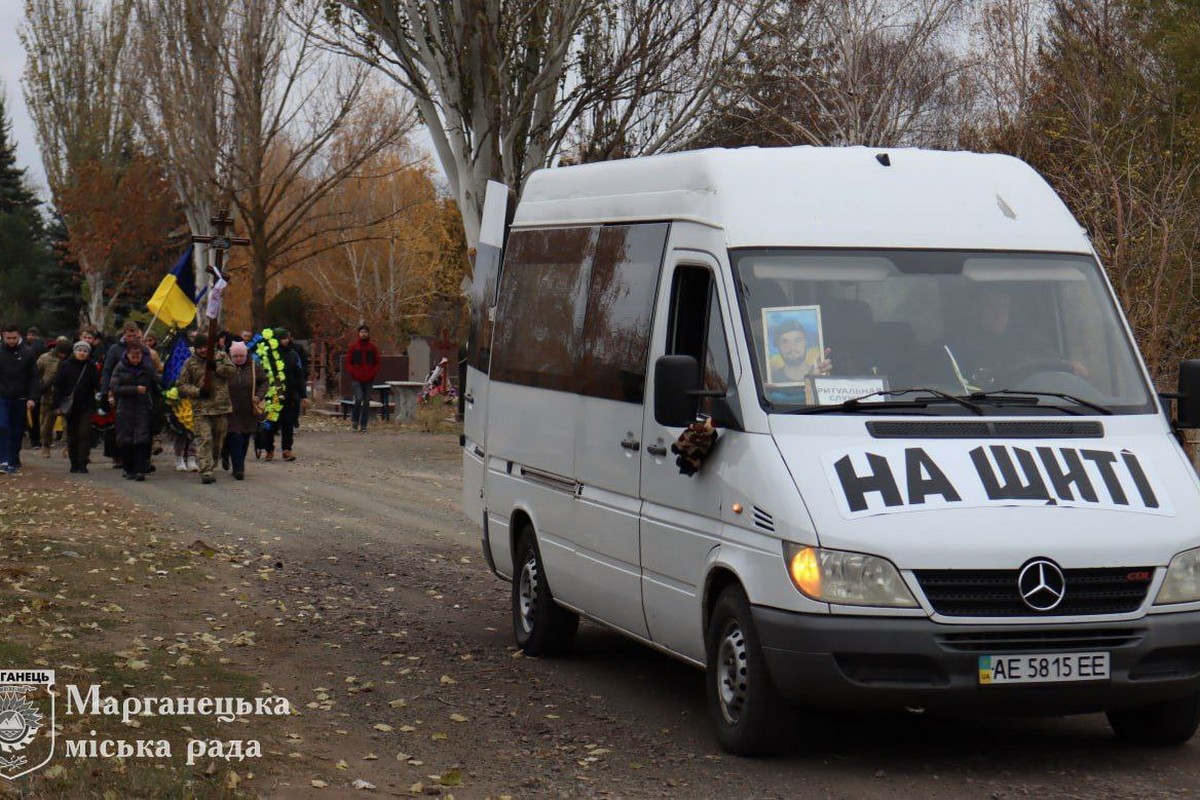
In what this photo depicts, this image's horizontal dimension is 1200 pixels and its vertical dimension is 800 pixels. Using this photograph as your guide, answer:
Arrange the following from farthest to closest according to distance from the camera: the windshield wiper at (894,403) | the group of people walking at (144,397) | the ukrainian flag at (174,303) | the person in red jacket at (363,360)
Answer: the person in red jacket at (363,360)
the ukrainian flag at (174,303)
the group of people walking at (144,397)
the windshield wiper at (894,403)

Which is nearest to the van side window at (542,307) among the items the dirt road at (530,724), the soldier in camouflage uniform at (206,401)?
the dirt road at (530,724)

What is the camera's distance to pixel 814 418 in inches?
287

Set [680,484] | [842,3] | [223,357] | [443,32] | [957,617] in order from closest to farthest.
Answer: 1. [957,617]
2. [680,484]
3. [223,357]
4. [443,32]
5. [842,3]

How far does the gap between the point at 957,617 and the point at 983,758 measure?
1015mm

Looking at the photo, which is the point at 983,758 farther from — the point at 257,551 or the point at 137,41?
the point at 137,41

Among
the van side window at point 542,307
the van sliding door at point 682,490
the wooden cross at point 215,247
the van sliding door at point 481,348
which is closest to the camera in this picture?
the van sliding door at point 682,490

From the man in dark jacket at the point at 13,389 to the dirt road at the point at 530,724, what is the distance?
9.76m

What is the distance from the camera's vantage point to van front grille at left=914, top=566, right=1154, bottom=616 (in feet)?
22.2

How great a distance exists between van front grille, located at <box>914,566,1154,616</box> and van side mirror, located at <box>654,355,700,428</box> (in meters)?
1.33

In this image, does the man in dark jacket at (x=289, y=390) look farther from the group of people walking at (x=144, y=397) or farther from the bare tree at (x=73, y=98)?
the bare tree at (x=73, y=98)

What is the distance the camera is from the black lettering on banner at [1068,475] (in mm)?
7035

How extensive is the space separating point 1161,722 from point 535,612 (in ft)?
12.5

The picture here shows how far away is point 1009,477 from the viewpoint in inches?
277

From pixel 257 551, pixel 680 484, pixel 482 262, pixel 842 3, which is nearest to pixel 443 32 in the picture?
pixel 842 3
